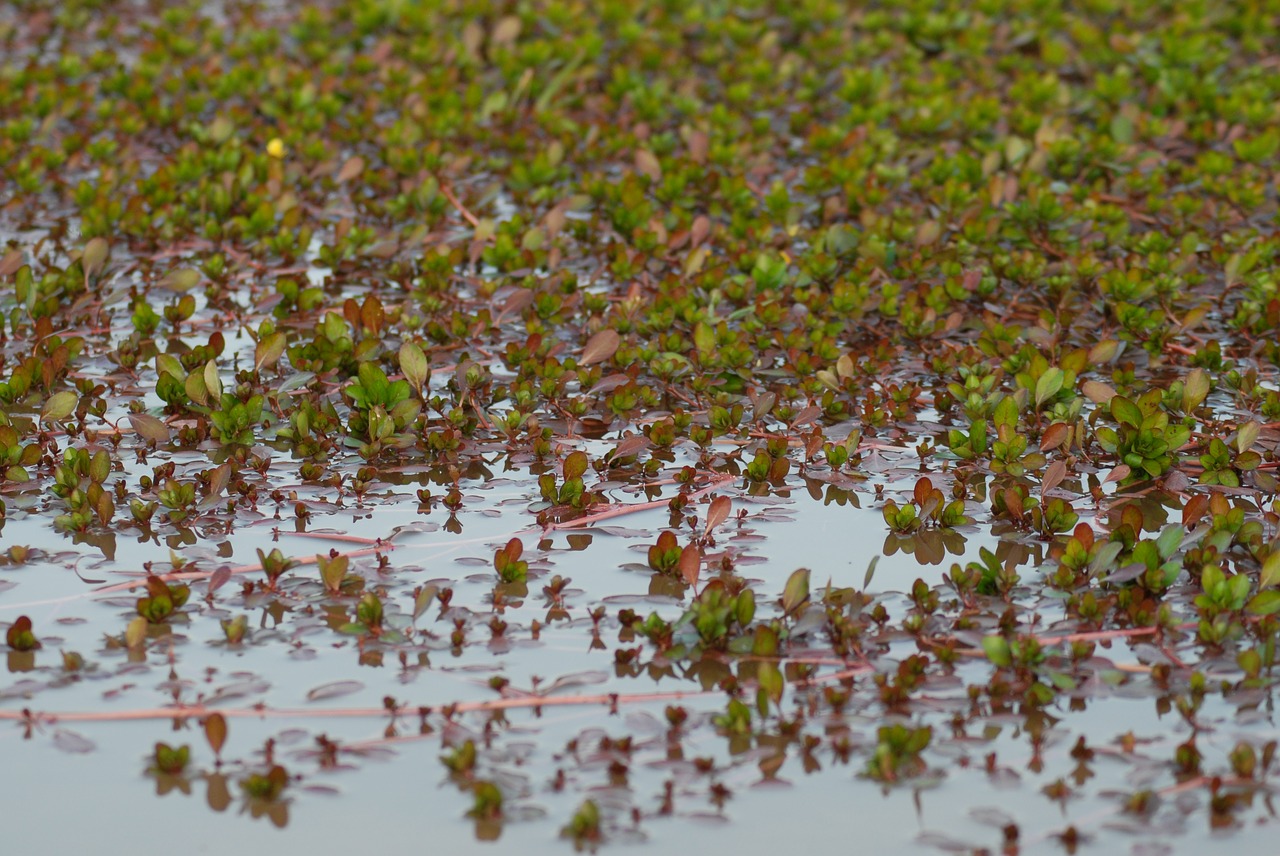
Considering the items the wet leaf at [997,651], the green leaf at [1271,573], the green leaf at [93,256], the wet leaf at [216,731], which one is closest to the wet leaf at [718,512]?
the wet leaf at [997,651]

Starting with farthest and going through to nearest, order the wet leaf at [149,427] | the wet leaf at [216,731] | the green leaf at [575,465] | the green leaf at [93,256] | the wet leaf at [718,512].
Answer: the green leaf at [93,256]
the wet leaf at [149,427]
the green leaf at [575,465]
the wet leaf at [718,512]
the wet leaf at [216,731]

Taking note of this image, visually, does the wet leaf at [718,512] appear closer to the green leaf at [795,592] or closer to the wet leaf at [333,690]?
the green leaf at [795,592]

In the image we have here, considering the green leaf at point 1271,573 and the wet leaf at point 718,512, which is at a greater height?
the wet leaf at point 718,512

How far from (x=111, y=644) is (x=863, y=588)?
61.7 inches

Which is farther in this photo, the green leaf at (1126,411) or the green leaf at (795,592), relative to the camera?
the green leaf at (1126,411)

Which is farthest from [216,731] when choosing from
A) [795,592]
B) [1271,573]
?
[1271,573]

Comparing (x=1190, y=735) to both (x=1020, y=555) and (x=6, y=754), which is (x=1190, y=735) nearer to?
(x=1020, y=555)

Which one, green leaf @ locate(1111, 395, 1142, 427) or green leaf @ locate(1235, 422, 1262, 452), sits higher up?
green leaf @ locate(1111, 395, 1142, 427)

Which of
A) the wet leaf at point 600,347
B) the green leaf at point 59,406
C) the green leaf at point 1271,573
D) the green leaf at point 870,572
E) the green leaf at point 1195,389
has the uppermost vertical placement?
the wet leaf at point 600,347

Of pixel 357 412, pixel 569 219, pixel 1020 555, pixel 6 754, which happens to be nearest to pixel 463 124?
pixel 569 219

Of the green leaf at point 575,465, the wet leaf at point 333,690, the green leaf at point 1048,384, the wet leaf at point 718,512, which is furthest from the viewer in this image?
the green leaf at point 1048,384

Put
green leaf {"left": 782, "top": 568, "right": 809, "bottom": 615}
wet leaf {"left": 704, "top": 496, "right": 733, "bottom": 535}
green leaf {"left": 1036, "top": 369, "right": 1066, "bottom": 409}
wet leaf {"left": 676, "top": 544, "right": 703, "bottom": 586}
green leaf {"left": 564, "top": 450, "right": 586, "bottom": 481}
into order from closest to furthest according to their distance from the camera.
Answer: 1. green leaf {"left": 782, "top": 568, "right": 809, "bottom": 615}
2. wet leaf {"left": 676, "top": 544, "right": 703, "bottom": 586}
3. wet leaf {"left": 704, "top": 496, "right": 733, "bottom": 535}
4. green leaf {"left": 564, "top": 450, "right": 586, "bottom": 481}
5. green leaf {"left": 1036, "top": 369, "right": 1066, "bottom": 409}

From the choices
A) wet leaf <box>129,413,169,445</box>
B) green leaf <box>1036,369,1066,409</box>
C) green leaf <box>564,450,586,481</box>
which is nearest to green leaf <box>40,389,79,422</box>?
wet leaf <box>129,413,169,445</box>

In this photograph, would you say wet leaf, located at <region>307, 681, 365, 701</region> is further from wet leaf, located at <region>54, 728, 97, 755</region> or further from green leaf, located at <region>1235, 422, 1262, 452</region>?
green leaf, located at <region>1235, 422, 1262, 452</region>
